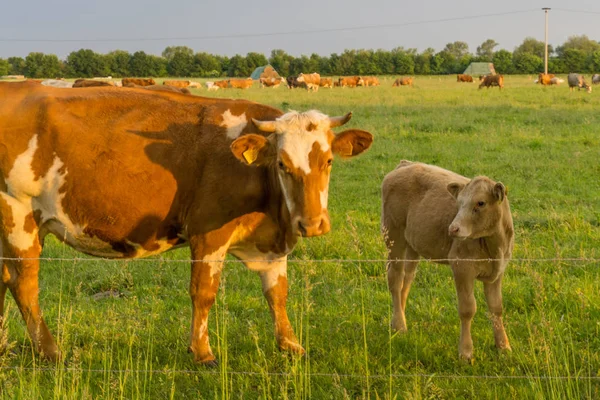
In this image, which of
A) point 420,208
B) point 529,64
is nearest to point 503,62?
point 529,64

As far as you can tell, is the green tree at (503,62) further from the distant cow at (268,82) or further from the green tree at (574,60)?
the distant cow at (268,82)

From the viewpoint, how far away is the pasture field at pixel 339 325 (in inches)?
197

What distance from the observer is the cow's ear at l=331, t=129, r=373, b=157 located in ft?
18.7

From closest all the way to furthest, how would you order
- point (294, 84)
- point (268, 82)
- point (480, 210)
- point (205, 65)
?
point (480, 210)
point (294, 84)
point (268, 82)
point (205, 65)

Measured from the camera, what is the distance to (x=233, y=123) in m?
6.03

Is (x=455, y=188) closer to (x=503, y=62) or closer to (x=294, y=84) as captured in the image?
(x=294, y=84)

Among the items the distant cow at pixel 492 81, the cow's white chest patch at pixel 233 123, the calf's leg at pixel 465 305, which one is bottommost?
the calf's leg at pixel 465 305

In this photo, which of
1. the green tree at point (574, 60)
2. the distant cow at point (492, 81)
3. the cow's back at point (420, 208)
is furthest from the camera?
the green tree at point (574, 60)

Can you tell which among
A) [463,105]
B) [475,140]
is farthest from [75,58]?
[475,140]

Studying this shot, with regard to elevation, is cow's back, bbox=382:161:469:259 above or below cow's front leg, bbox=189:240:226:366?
above

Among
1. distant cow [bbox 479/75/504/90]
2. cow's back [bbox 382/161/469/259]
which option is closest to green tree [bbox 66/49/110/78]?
distant cow [bbox 479/75/504/90]

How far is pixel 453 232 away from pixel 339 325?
1.39 m

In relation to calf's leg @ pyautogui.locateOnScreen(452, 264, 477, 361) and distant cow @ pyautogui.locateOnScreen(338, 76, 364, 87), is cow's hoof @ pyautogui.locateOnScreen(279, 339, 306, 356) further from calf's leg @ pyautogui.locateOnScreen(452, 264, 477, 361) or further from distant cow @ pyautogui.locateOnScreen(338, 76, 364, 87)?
distant cow @ pyautogui.locateOnScreen(338, 76, 364, 87)

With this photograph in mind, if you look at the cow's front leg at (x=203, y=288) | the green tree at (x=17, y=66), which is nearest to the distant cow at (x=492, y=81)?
the cow's front leg at (x=203, y=288)
